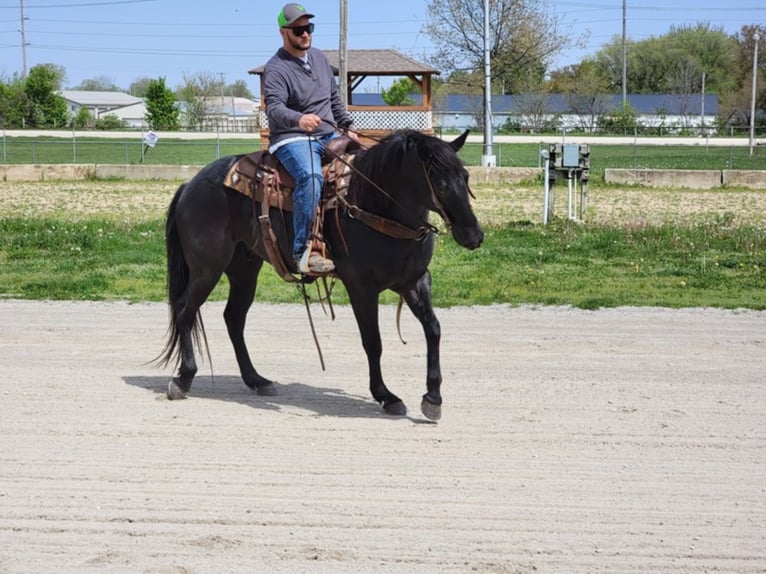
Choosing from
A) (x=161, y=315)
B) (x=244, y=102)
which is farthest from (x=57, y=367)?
(x=244, y=102)

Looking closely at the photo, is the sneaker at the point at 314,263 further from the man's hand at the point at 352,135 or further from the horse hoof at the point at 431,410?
the horse hoof at the point at 431,410

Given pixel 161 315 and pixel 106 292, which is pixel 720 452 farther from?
pixel 106 292

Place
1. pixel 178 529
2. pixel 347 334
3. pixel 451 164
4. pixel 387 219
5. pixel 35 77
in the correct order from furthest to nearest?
pixel 35 77 → pixel 347 334 → pixel 387 219 → pixel 451 164 → pixel 178 529

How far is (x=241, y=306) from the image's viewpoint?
8438 mm

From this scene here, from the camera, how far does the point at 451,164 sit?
6.68 metres

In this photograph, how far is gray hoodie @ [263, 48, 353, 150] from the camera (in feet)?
24.1

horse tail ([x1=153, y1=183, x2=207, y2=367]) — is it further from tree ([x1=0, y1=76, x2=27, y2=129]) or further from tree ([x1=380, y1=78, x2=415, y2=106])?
tree ([x1=0, y1=76, x2=27, y2=129])

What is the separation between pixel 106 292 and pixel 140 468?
6986mm

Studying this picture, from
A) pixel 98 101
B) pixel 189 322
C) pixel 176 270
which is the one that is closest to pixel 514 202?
pixel 176 270

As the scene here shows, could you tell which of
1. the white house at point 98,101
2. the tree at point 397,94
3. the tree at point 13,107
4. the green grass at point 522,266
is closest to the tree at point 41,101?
the tree at point 13,107

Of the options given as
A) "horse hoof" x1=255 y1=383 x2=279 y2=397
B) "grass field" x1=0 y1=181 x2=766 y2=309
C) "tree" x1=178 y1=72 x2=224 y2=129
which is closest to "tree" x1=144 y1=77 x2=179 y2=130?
"tree" x1=178 y1=72 x2=224 y2=129

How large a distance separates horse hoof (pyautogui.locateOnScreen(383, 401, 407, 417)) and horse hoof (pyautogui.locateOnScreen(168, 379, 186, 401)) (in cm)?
168

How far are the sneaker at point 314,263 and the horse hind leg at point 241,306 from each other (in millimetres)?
1183

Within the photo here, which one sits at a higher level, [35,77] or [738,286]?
[35,77]
